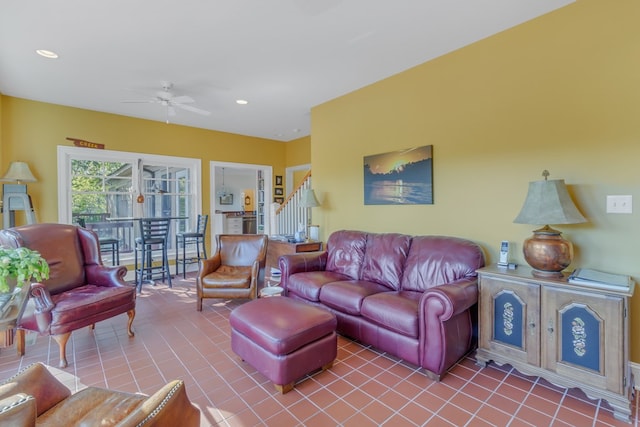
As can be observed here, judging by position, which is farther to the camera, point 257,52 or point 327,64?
point 327,64

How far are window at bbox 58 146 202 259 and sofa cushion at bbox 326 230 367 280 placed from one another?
11.1ft

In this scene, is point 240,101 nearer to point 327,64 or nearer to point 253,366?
point 327,64

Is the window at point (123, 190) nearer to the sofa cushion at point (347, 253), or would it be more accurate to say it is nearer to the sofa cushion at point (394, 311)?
the sofa cushion at point (347, 253)

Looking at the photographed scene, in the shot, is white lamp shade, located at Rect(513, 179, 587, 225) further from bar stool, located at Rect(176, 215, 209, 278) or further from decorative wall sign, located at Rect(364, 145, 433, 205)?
Answer: bar stool, located at Rect(176, 215, 209, 278)

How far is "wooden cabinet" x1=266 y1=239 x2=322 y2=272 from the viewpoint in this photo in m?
4.32

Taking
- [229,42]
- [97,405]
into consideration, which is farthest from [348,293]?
[229,42]

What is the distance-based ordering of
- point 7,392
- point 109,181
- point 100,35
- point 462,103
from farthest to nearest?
point 109,181 → point 462,103 → point 100,35 → point 7,392

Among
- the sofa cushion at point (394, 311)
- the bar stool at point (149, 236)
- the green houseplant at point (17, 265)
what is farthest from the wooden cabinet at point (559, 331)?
the bar stool at point (149, 236)

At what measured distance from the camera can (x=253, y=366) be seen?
2238 mm

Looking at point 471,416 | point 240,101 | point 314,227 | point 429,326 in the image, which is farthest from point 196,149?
point 471,416

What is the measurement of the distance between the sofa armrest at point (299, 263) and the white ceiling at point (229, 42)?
7.10ft

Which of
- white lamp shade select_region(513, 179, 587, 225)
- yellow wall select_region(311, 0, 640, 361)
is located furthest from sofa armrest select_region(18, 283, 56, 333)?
white lamp shade select_region(513, 179, 587, 225)

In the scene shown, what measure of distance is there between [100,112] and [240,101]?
2.41m

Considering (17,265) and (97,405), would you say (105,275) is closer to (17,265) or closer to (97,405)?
(17,265)
